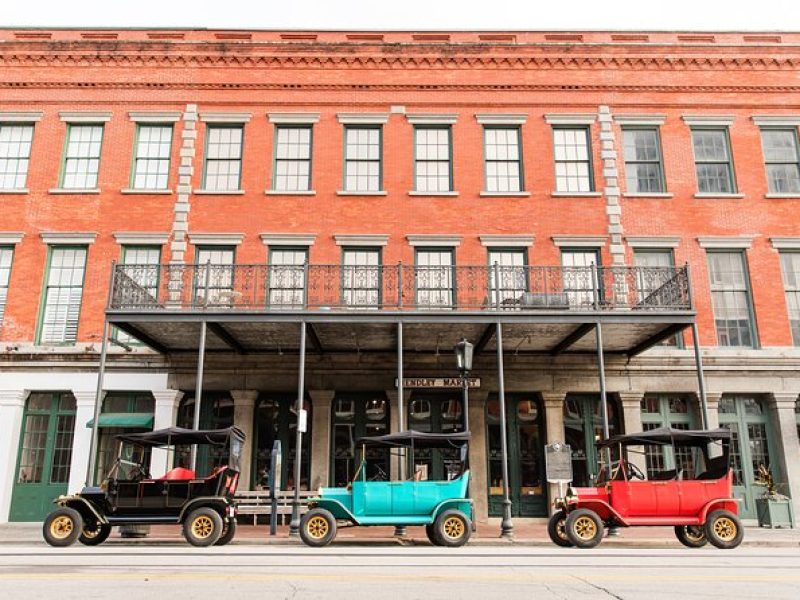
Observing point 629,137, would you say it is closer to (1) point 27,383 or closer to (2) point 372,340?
(2) point 372,340

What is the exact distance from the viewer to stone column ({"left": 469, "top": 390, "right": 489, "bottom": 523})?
57.5ft

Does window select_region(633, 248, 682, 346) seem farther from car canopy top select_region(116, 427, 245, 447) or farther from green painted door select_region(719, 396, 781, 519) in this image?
car canopy top select_region(116, 427, 245, 447)

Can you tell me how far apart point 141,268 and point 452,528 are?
37.4 ft

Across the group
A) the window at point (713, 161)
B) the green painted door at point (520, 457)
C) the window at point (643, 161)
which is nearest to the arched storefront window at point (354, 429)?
the green painted door at point (520, 457)

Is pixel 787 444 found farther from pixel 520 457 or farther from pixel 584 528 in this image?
pixel 584 528

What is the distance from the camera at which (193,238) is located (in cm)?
→ 1909

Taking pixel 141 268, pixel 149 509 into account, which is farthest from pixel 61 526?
pixel 141 268

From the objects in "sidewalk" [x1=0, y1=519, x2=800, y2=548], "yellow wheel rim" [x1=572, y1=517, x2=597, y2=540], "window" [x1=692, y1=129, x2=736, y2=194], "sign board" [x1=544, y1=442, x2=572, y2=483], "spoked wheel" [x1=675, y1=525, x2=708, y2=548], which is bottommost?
"sidewalk" [x1=0, y1=519, x2=800, y2=548]

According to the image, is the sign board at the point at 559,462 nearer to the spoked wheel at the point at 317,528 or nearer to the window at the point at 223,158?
the spoked wheel at the point at 317,528

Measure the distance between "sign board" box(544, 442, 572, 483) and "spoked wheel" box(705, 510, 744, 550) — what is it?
4340 mm

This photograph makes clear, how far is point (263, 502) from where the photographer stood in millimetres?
15898

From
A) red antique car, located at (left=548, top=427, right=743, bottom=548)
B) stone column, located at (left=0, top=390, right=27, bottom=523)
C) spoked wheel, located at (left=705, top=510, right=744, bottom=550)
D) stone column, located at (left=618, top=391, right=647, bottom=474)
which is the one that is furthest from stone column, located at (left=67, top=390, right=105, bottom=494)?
spoked wheel, located at (left=705, top=510, right=744, bottom=550)

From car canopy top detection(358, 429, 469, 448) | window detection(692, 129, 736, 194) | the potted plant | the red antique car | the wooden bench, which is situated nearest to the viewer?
the red antique car

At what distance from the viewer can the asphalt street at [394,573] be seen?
7.23 m
